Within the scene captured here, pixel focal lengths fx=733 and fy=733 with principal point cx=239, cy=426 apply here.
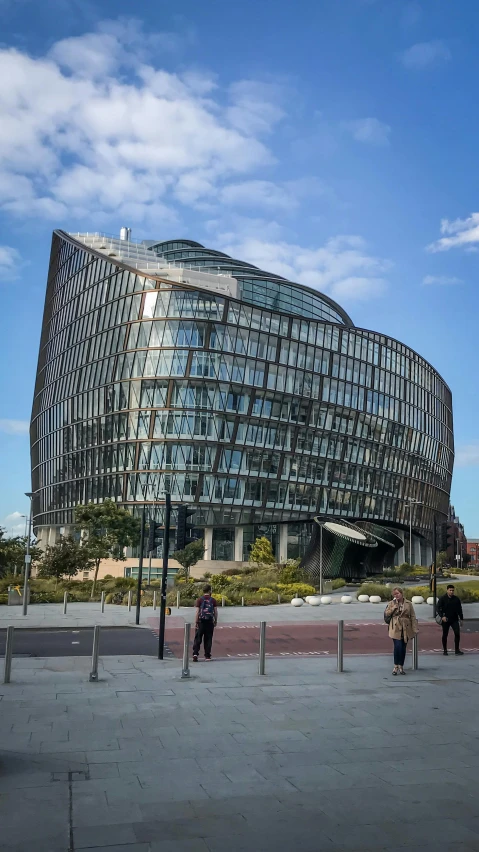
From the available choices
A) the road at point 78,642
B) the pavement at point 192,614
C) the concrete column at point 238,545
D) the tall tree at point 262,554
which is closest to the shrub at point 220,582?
the pavement at point 192,614

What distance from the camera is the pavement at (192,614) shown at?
2698cm

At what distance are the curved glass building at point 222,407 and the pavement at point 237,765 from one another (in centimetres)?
6311

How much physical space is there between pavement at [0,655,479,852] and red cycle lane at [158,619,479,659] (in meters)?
5.41

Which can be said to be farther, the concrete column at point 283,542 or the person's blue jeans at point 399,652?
the concrete column at point 283,542

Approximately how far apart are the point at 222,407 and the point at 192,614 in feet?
158

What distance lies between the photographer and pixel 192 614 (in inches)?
1205

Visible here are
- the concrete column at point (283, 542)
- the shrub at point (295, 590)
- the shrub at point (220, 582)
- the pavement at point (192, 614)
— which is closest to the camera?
the pavement at point (192, 614)

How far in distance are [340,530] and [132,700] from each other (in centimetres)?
4069

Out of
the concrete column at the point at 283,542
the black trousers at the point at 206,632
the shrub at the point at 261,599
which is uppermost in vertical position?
the concrete column at the point at 283,542

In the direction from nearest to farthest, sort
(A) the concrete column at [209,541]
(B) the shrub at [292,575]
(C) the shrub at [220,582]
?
(C) the shrub at [220,582] < (B) the shrub at [292,575] < (A) the concrete column at [209,541]

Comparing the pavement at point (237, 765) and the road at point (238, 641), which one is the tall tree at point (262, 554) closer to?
the road at point (238, 641)

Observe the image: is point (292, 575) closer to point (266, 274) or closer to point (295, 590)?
point (295, 590)

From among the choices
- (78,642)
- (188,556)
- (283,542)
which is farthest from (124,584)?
(283,542)

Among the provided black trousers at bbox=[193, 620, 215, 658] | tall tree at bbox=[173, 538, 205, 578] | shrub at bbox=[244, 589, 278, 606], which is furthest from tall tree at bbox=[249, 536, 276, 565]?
black trousers at bbox=[193, 620, 215, 658]
